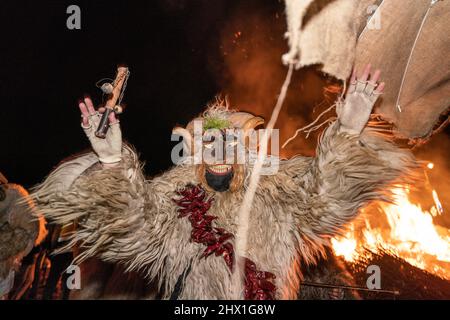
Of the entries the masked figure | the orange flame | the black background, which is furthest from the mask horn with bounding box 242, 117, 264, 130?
the orange flame

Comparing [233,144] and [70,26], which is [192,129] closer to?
[233,144]

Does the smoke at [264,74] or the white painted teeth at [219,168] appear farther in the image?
the smoke at [264,74]

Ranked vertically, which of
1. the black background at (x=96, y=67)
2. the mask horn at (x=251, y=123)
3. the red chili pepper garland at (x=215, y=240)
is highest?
the black background at (x=96, y=67)

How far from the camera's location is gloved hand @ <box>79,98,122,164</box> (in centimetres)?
128

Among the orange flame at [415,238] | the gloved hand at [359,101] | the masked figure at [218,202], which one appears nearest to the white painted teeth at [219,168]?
the masked figure at [218,202]

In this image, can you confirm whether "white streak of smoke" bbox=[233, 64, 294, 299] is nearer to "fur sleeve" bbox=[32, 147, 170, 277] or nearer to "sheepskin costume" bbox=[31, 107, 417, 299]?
"sheepskin costume" bbox=[31, 107, 417, 299]

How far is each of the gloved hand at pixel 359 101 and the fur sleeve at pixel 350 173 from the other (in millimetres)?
44

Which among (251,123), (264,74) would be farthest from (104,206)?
(264,74)

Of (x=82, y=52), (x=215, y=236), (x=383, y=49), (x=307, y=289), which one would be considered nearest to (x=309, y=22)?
(x=383, y=49)

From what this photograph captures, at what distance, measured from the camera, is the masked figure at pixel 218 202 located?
4.39 ft

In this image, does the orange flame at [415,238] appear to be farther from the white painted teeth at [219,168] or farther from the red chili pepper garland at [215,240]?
the white painted teeth at [219,168]

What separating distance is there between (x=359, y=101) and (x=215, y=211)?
0.75 meters
